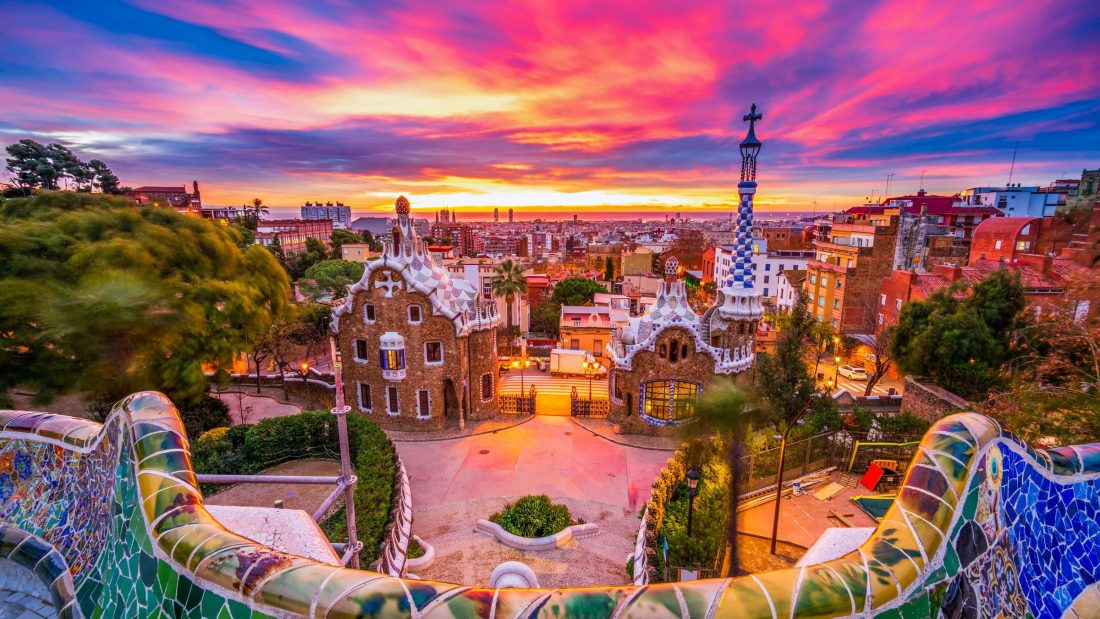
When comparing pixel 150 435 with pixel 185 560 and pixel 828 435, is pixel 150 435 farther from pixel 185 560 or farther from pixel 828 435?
pixel 828 435

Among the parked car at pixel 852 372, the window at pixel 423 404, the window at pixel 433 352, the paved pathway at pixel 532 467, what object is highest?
the window at pixel 433 352

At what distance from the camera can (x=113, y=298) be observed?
45.5 ft

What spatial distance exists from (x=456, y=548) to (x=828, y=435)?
13.8 metres

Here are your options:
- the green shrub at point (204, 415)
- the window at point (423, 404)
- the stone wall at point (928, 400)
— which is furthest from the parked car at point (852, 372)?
the green shrub at point (204, 415)

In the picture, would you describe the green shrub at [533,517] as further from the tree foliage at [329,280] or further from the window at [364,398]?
the tree foliage at [329,280]

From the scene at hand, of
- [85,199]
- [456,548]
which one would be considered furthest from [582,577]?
[85,199]

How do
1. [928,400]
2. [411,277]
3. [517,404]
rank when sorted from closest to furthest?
[411,277]
[928,400]
[517,404]

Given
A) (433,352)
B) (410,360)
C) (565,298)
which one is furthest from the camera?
(565,298)

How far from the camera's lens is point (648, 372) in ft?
69.3

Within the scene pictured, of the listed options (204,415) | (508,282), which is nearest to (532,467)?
(204,415)

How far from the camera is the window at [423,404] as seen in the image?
2189 centimetres

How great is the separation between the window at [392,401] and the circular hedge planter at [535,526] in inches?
353

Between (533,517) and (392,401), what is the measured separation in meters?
10.4

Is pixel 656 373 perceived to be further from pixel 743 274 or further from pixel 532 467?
pixel 532 467
